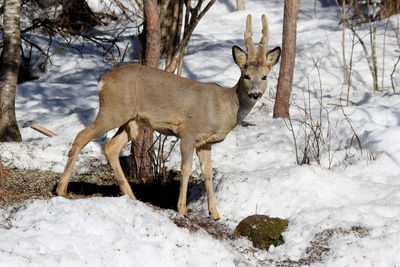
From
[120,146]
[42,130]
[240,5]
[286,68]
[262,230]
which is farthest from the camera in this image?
[240,5]

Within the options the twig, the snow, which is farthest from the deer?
the twig

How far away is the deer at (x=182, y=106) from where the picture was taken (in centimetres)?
739

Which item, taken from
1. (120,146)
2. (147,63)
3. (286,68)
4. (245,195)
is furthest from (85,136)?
(286,68)

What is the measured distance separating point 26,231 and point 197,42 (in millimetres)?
11815

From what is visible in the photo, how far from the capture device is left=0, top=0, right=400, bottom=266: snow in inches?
221

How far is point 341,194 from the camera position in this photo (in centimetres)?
769

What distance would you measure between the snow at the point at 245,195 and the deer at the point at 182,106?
79 cm

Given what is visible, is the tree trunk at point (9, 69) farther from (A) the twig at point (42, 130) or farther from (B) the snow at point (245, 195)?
(A) the twig at point (42, 130)

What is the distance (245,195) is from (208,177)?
47 centimetres

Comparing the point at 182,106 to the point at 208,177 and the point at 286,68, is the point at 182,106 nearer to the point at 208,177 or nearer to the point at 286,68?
the point at 208,177

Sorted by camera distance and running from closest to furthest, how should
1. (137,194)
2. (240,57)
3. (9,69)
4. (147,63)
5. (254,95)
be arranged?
(254,95)
(240,57)
(137,194)
(147,63)
(9,69)

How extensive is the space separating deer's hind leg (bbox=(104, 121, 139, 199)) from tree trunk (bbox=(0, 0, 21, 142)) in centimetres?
242

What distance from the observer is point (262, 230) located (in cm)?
672

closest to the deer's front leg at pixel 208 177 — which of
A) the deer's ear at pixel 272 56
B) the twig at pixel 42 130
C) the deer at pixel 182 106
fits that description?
the deer at pixel 182 106
